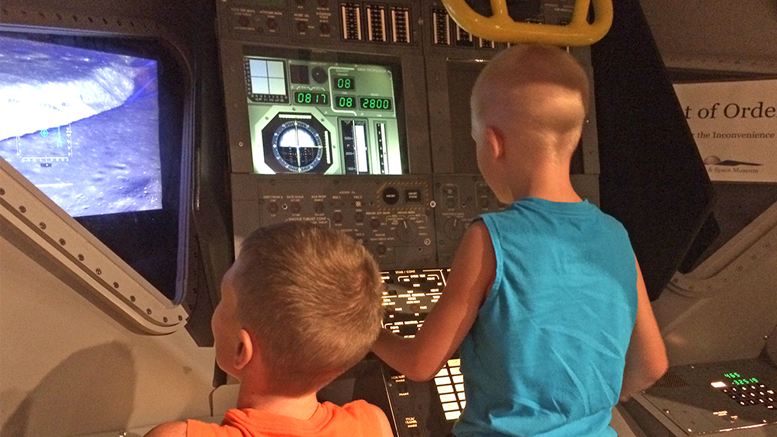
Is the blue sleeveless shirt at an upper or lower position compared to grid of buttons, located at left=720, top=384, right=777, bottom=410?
upper

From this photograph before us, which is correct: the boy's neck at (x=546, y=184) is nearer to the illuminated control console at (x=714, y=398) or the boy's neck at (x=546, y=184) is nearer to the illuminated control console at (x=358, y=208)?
the illuminated control console at (x=358, y=208)

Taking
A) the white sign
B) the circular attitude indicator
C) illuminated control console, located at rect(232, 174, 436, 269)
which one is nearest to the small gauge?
illuminated control console, located at rect(232, 174, 436, 269)

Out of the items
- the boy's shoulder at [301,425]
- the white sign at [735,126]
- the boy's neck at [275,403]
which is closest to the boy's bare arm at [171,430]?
the boy's shoulder at [301,425]

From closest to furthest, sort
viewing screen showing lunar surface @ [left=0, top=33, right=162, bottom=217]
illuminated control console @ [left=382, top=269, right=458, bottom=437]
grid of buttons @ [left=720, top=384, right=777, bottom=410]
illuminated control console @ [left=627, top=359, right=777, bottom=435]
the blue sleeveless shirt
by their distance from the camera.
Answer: the blue sleeveless shirt → illuminated control console @ [left=382, top=269, right=458, bottom=437] → viewing screen showing lunar surface @ [left=0, top=33, right=162, bottom=217] → illuminated control console @ [left=627, top=359, right=777, bottom=435] → grid of buttons @ [left=720, top=384, right=777, bottom=410]

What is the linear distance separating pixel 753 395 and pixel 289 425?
1.63m

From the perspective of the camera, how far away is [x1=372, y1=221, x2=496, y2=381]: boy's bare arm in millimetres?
1102

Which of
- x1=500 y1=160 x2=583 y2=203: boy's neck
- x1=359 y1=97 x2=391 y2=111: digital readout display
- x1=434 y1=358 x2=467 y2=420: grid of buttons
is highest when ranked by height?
x1=359 y1=97 x2=391 y2=111: digital readout display

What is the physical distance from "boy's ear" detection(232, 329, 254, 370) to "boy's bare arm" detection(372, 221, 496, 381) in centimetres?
31

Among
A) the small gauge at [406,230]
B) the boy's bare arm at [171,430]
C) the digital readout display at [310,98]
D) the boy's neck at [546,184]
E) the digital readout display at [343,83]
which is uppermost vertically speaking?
the digital readout display at [343,83]

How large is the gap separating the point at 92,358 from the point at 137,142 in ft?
2.15

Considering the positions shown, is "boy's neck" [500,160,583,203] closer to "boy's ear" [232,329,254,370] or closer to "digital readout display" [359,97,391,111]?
"boy's ear" [232,329,254,370]

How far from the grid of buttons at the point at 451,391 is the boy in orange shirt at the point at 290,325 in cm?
62

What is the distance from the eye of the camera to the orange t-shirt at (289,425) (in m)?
0.95

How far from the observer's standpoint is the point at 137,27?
191 cm
